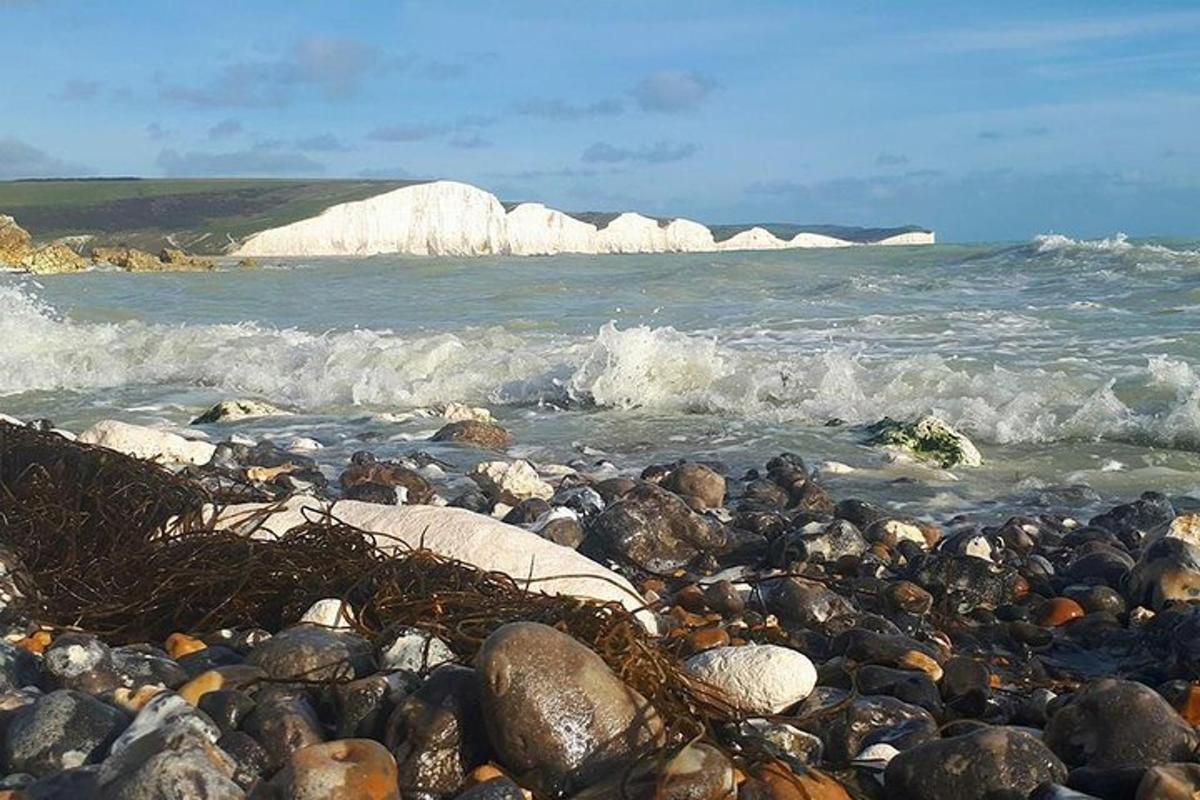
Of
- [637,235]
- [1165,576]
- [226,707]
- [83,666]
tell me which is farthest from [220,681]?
[637,235]

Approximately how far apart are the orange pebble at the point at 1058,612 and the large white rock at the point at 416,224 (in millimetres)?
69864

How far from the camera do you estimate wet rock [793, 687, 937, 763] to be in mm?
2609

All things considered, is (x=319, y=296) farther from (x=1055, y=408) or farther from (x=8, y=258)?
(x=8, y=258)

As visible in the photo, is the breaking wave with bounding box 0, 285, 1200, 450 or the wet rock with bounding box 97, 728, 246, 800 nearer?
the wet rock with bounding box 97, 728, 246, 800

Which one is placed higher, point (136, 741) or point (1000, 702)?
point (136, 741)

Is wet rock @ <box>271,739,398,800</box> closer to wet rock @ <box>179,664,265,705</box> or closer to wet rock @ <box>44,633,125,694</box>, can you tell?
wet rock @ <box>179,664,265,705</box>

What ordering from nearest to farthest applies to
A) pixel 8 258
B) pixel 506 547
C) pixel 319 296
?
pixel 506 547
pixel 319 296
pixel 8 258

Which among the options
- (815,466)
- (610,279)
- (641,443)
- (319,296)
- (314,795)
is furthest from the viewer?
(610,279)

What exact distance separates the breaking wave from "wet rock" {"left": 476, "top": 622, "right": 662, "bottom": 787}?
21.9 ft

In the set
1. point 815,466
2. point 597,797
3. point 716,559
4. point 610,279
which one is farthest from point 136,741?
point 610,279

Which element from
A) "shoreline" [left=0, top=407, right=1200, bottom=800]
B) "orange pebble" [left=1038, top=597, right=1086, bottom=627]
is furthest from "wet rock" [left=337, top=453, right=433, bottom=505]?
"orange pebble" [left=1038, top=597, right=1086, bottom=627]

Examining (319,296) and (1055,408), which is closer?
(1055,408)

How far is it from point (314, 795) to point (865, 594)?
275cm

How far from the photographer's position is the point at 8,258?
47031 millimetres
